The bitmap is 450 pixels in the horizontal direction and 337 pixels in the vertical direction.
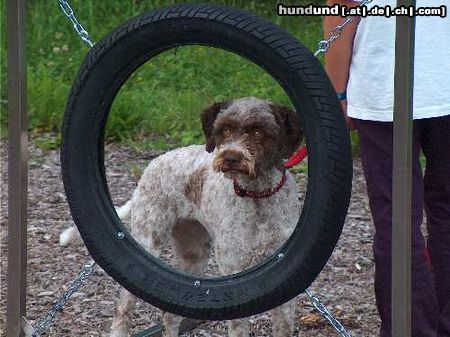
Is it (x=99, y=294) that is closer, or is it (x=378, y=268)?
(x=378, y=268)

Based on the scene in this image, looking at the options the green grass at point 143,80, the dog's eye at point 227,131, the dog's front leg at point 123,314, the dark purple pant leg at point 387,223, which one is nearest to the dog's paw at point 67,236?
the dog's front leg at point 123,314

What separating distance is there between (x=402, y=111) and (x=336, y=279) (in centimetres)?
239

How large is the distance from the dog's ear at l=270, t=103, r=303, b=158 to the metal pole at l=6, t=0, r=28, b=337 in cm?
90

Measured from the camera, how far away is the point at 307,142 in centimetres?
348

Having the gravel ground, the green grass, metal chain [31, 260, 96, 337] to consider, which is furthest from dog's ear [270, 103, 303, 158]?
the green grass

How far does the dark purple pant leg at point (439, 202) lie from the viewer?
3656mm

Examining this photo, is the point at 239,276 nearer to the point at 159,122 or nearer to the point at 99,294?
the point at 99,294

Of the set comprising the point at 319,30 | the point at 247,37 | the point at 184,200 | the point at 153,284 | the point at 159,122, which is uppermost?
the point at 319,30

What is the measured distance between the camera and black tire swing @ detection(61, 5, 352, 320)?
3424 mm

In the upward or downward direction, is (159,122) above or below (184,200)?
above

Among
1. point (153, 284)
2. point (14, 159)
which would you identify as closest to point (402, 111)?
point (153, 284)

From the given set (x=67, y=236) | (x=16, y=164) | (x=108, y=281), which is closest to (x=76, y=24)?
(x=16, y=164)

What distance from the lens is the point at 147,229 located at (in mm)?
4430

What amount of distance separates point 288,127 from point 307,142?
0.54m
